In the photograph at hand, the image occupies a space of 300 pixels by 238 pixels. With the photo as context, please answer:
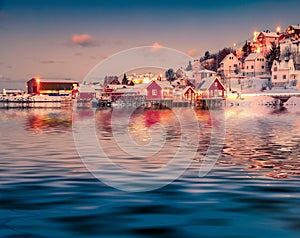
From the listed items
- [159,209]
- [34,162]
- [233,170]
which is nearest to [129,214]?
[159,209]

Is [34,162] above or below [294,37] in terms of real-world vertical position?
below

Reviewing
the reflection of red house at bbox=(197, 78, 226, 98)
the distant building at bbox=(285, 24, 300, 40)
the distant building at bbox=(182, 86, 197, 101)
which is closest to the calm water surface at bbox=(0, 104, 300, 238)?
the distant building at bbox=(182, 86, 197, 101)

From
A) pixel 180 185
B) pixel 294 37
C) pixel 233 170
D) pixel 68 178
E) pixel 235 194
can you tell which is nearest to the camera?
pixel 235 194

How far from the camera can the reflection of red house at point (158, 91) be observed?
116062mm

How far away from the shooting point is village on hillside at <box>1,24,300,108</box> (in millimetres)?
122312

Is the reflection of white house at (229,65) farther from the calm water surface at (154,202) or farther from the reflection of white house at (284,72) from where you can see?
the calm water surface at (154,202)

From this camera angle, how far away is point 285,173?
1533cm

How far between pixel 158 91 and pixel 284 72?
1740 inches

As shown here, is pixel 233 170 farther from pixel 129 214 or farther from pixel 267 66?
pixel 267 66

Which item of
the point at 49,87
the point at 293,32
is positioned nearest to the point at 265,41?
the point at 293,32

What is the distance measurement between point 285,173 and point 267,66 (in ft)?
476

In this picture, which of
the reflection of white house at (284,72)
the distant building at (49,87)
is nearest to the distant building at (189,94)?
the reflection of white house at (284,72)

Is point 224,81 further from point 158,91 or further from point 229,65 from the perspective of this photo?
point 158,91

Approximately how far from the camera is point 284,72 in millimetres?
132625
